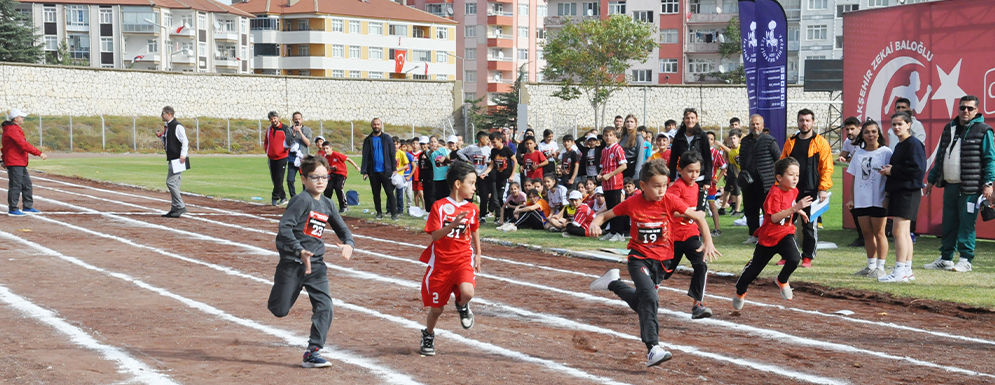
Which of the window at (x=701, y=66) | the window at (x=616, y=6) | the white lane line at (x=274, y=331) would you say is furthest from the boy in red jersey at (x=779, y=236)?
the window at (x=616, y=6)

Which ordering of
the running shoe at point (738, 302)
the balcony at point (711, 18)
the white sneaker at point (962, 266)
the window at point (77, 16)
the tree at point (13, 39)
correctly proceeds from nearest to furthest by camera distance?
the running shoe at point (738, 302)
the white sneaker at point (962, 266)
the tree at point (13, 39)
the balcony at point (711, 18)
the window at point (77, 16)

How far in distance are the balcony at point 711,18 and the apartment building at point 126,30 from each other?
50068 mm

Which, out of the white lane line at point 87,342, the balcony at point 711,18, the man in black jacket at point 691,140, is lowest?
the white lane line at point 87,342

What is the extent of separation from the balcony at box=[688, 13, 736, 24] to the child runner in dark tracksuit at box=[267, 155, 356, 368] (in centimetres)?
9253

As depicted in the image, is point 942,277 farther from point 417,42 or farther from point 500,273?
point 417,42

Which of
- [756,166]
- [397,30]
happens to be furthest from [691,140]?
[397,30]

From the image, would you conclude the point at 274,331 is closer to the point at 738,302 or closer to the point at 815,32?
the point at 738,302

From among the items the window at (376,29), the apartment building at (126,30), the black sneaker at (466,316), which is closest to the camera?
the black sneaker at (466,316)

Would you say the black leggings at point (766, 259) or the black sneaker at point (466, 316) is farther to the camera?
the black leggings at point (766, 259)

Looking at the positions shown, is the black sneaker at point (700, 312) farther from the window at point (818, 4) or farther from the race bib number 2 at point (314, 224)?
the window at point (818, 4)

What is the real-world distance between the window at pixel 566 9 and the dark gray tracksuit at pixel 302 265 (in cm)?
10036

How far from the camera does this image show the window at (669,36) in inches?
3903

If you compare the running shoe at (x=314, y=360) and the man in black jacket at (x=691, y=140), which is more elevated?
the man in black jacket at (x=691, y=140)

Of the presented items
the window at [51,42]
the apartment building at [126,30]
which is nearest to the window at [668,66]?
the apartment building at [126,30]
